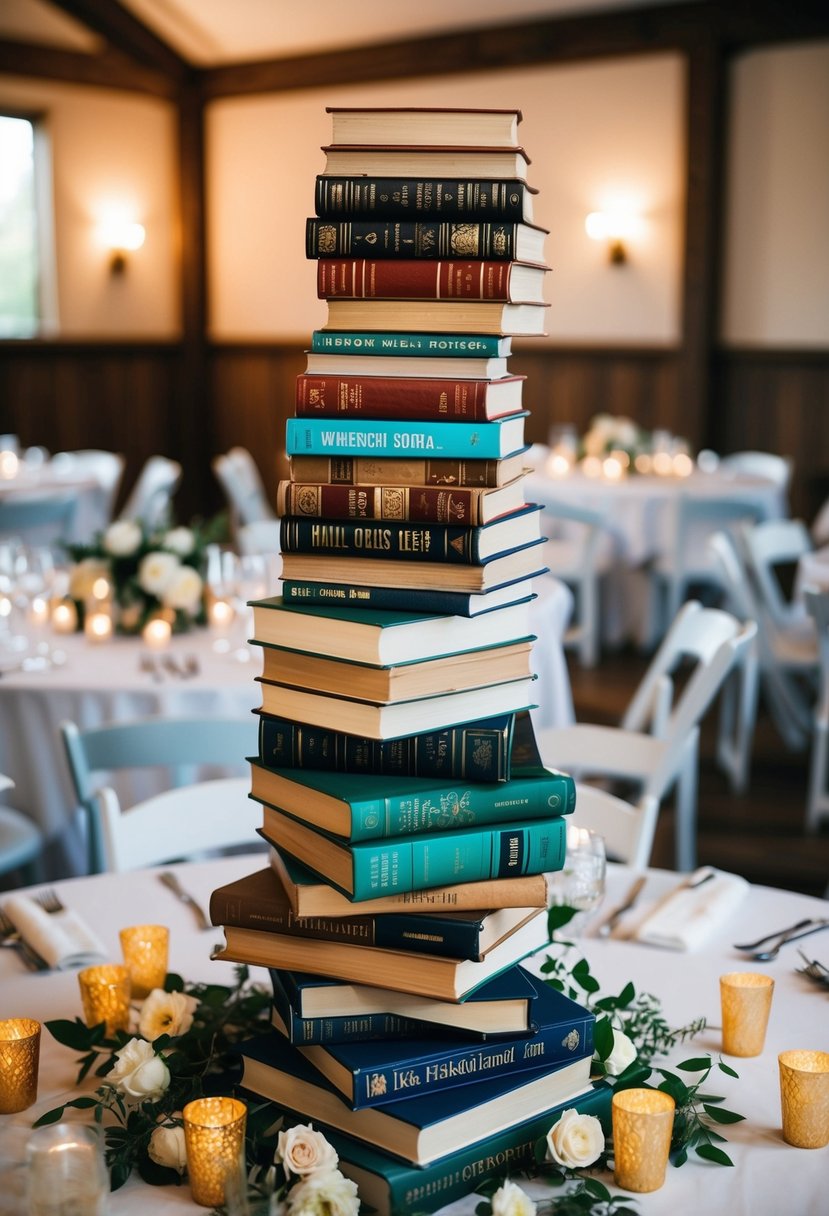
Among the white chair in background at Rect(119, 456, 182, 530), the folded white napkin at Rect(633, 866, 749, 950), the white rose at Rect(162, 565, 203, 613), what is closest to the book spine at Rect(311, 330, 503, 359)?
the folded white napkin at Rect(633, 866, 749, 950)

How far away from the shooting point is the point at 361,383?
118 centimetres

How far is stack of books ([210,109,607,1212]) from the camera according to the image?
1149mm

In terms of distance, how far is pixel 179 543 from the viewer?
3.54m

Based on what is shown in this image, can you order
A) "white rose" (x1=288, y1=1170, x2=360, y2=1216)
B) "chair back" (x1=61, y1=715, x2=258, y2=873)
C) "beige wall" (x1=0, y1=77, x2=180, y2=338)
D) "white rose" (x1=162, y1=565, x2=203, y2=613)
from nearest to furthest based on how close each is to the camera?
1. "white rose" (x1=288, y1=1170, x2=360, y2=1216)
2. "chair back" (x1=61, y1=715, x2=258, y2=873)
3. "white rose" (x1=162, y1=565, x2=203, y2=613)
4. "beige wall" (x1=0, y1=77, x2=180, y2=338)

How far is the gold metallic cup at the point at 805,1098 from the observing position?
3.91ft

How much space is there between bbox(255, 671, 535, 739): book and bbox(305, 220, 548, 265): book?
28 cm

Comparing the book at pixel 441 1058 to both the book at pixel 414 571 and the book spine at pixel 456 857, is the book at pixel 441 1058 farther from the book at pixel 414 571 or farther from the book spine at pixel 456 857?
the book at pixel 414 571

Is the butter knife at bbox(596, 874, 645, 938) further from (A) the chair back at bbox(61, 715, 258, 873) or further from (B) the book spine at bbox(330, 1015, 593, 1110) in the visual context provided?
(A) the chair back at bbox(61, 715, 258, 873)

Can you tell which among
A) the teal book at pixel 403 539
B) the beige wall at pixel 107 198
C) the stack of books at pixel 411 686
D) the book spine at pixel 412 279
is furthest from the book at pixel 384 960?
the beige wall at pixel 107 198

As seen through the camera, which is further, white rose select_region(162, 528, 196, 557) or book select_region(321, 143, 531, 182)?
white rose select_region(162, 528, 196, 557)

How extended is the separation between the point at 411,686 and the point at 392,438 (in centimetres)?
22

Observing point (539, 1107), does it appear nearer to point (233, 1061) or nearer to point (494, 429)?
point (233, 1061)

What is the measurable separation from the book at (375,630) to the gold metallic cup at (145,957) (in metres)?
0.45

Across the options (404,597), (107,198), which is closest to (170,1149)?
(404,597)
